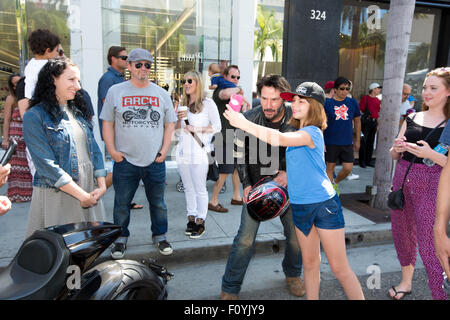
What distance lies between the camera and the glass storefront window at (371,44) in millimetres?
9844

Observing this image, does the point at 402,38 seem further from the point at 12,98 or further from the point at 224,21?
the point at 12,98

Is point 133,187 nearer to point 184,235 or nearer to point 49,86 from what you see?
point 184,235

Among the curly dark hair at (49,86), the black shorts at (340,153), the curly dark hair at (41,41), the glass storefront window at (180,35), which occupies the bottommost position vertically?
A: the black shorts at (340,153)

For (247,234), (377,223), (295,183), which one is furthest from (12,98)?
(377,223)

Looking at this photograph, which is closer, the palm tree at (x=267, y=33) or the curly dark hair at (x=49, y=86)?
the curly dark hair at (x=49, y=86)

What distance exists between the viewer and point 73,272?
78.4 inches

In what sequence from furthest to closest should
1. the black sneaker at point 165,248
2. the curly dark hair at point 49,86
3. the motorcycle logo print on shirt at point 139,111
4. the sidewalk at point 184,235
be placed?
1. the sidewalk at point 184,235
2. the black sneaker at point 165,248
3. the motorcycle logo print on shirt at point 139,111
4. the curly dark hair at point 49,86

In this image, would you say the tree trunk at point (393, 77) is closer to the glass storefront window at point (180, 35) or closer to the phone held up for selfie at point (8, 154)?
the glass storefront window at point (180, 35)

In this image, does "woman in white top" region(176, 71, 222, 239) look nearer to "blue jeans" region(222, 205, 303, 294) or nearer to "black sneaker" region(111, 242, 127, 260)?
"black sneaker" region(111, 242, 127, 260)

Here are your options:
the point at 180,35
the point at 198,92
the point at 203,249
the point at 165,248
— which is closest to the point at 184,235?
the point at 203,249

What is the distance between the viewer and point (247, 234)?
3.10 meters

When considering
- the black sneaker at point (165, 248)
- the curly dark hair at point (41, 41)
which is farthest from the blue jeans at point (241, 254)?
the curly dark hair at point (41, 41)

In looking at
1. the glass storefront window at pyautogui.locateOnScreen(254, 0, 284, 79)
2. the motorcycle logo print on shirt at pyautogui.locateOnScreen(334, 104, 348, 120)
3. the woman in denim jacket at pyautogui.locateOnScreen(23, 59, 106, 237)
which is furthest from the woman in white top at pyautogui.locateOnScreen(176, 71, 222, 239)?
the glass storefront window at pyautogui.locateOnScreen(254, 0, 284, 79)

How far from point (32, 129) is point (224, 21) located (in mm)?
7196
